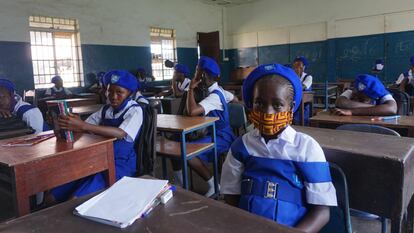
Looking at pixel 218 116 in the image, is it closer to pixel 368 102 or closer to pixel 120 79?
pixel 120 79

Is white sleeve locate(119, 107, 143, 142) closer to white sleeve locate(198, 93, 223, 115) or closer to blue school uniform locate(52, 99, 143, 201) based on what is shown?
blue school uniform locate(52, 99, 143, 201)

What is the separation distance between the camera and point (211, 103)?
3.07 m

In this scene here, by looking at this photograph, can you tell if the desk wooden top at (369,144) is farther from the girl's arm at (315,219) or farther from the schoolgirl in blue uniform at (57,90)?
the schoolgirl in blue uniform at (57,90)

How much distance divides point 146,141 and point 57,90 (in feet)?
16.0

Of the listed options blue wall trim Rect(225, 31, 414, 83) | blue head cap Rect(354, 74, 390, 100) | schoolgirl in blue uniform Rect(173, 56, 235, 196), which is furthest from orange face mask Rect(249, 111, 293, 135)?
blue wall trim Rect(225, 31, 414, 83)

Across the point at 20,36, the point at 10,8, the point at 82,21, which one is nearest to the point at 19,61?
the point at 20,36

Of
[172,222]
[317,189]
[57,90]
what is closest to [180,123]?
[317,189]

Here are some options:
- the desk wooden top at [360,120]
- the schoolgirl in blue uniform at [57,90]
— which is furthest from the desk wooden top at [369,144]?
the schoolgirl in blue uniform at [57,90]

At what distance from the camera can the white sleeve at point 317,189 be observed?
1177 millimetres

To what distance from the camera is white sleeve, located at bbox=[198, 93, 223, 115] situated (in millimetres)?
3045

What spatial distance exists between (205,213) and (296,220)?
15.6 inches

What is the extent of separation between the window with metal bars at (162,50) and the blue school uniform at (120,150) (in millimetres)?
6703

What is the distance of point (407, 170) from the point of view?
140 cm

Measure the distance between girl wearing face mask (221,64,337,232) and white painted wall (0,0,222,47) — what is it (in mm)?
6249
